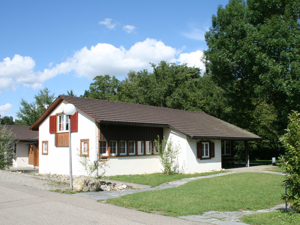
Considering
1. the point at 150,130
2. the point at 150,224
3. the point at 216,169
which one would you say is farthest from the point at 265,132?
the point at 150,224

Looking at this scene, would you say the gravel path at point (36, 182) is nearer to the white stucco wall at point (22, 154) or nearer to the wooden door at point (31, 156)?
the wooden door at point (31, 156)

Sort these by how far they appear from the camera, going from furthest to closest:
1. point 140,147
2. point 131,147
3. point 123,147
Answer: point 140,147 → point 131,147 → point 123,147

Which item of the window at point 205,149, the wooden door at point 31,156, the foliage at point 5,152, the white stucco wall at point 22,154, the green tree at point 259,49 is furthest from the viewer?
the white stucco wall at point 22,154

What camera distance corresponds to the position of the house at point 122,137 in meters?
17.8

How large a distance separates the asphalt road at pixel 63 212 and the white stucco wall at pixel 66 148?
7423mm

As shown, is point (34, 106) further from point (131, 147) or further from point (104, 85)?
point (131, 147)

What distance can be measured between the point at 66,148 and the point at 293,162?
15.8 m

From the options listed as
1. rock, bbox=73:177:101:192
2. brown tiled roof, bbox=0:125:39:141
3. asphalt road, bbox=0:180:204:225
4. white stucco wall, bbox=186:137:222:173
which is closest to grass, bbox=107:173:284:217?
asphalt road, bbox=0:180:204:225

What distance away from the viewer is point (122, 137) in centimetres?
1833

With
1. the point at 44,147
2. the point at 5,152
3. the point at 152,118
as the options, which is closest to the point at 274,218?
the point at 152,118

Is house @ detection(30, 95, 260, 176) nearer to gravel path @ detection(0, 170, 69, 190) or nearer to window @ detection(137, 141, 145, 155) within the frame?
window @ detection(137, 141, 145, 155)

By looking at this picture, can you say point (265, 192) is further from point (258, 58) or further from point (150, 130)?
point (258, 58)

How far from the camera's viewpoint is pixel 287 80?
20172mm

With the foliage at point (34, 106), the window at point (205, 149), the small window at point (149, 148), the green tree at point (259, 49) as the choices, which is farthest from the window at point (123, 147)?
the foliage at point (34, 106)
